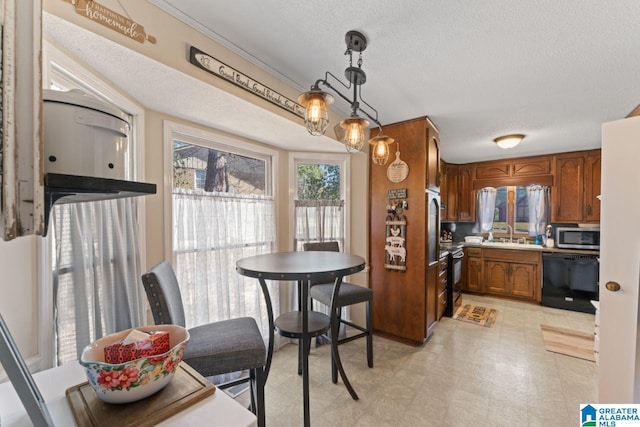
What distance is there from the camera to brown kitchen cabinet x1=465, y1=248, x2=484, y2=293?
14.6ft

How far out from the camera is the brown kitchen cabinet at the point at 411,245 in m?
2.72

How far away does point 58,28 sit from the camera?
1.02 m

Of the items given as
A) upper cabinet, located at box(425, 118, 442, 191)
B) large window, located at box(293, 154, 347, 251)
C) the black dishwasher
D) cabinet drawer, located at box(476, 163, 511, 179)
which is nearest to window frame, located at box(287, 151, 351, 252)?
large window, located at box(293, 154, 347, 251)

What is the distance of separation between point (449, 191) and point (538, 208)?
1406 millimetres

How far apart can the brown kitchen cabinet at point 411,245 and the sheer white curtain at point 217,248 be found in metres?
1.24

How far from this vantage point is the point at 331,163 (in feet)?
10.1

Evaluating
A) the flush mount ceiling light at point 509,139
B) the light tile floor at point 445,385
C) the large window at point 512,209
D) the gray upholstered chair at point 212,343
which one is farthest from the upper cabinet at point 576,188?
the gray upholstered chair at point 212,343

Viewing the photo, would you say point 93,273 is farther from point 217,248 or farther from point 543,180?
point 543,180

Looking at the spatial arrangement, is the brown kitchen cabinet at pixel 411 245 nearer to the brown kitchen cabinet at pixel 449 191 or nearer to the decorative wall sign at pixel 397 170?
the decorative wall sign at pixel 397 170

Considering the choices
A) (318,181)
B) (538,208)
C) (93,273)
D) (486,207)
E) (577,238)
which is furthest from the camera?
(486,207)

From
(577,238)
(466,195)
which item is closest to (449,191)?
(466,195)

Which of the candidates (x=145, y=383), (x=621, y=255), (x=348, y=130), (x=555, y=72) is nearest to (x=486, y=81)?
(x=555, y=72)

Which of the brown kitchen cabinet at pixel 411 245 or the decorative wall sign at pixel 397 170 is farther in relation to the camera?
the decorative wall sign at pixel 397 170

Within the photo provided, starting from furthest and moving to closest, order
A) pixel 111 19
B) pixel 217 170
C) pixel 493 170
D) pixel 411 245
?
pixel 493 170 → pixel 411 245 → pixel 217 170 → pixel 111 19
